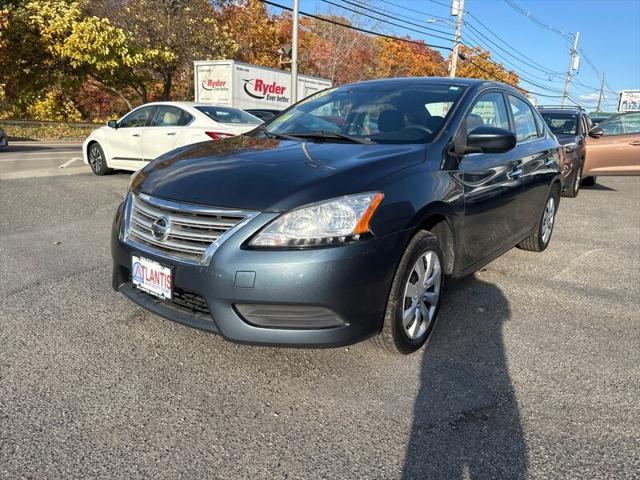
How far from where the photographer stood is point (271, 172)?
2.74 m

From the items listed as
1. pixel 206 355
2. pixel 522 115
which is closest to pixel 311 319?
pixel 206 355

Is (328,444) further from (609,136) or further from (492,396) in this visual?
(609,136)

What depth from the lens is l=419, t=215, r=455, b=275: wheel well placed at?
3.07 m

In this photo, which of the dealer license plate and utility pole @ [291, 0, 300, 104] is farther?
utility pole @ [291, 0, 300, 104]

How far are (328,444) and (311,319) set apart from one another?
570 mm

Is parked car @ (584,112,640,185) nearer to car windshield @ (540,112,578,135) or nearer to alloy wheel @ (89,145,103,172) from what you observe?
car windshield @ (540,112,578,135)

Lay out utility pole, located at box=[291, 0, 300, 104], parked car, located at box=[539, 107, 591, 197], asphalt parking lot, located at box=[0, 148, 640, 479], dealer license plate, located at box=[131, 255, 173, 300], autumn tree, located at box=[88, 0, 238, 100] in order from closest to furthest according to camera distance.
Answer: asphalt parking lot, located at box=[0, 148, 640, 479] → dealer license plate, located at box=[131, 255, 173, 300] → parked car, located at box=[539, 107, 591, 197] → utility pole, located at box=[291, 0, 300, 104] → autumn tree, located at box=[88, 0, 238, 100]

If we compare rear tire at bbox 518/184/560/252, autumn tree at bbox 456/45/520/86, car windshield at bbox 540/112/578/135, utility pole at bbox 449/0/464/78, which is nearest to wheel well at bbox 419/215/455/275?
rear tire at bbox 518/184/560/252

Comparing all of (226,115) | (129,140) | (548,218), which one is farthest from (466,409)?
(129,140)

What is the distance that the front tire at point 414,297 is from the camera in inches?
108

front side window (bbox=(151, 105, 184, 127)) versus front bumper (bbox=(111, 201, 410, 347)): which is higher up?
front side window (bbox=(151, 105, 184, 127))

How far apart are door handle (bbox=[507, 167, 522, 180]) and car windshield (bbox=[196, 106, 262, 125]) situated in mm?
5403

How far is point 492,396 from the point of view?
2.63 meters

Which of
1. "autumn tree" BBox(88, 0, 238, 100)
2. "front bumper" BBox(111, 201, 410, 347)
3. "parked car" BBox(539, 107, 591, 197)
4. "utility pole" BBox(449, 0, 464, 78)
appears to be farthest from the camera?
"utility pole" BBox(449, 0, 464, 78)
